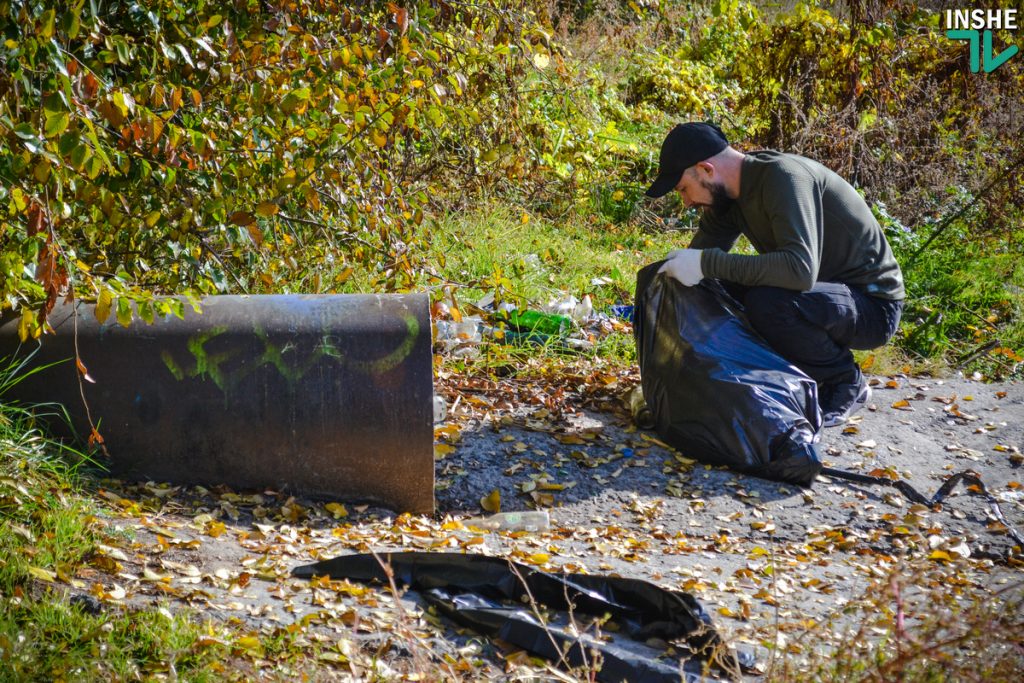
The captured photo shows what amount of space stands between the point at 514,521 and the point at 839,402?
6.27ft

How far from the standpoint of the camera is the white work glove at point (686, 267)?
13.6 ft

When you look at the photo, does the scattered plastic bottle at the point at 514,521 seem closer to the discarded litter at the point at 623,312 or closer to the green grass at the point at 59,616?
the green grass at the point at 59,616

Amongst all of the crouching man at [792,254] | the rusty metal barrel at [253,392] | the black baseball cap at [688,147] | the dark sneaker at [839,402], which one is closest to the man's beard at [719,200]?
the crouching man at [792,254]

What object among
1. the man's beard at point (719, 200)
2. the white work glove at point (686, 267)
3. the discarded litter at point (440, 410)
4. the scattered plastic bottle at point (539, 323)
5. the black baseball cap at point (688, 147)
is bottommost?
the discarded litter at point (440, 410)

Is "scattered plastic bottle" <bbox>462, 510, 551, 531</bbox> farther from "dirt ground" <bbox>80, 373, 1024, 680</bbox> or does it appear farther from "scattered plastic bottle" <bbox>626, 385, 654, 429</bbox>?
"scattered plastic bottle" <bbox>626, 385, 654, 429</bbox>

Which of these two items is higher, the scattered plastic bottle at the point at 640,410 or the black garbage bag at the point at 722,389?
the black garbage bag at the point at 722,389

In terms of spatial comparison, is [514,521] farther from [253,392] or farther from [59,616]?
[59,616]

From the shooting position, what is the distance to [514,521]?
141 inches

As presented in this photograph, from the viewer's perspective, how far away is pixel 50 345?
3.26m

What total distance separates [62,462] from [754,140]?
7540 millimetres

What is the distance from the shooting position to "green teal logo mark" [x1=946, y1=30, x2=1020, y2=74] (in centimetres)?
884

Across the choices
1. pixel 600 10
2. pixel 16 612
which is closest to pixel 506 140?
pixel 16 612

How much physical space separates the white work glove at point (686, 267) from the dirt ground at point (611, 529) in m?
0.73

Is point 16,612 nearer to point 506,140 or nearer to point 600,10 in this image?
point 506,140
